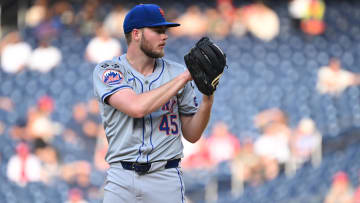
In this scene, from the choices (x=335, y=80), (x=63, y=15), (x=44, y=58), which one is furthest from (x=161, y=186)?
(x=63, y=15)

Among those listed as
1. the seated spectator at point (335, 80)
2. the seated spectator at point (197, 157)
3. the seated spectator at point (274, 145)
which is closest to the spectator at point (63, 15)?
the seated spectator at point (197, 157)

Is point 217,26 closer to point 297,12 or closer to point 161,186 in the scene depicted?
point 297,12

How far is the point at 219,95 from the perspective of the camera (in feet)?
28.8

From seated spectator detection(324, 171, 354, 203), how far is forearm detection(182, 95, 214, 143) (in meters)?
4.08

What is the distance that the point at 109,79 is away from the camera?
2066 millimetres

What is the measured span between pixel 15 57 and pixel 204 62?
790 centimetres

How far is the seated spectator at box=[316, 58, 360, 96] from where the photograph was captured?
8398 mm

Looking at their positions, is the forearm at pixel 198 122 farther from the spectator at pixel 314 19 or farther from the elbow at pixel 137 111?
the spectator at pixel 314 19

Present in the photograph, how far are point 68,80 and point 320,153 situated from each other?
3877 millimetres

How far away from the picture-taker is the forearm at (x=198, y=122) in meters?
2.07

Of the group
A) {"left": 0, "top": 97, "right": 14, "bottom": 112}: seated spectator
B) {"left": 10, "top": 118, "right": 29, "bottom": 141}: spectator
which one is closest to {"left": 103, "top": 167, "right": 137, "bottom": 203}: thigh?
{"left": 10, "top": 118, "right": 29, "bottom": 141}: spectator

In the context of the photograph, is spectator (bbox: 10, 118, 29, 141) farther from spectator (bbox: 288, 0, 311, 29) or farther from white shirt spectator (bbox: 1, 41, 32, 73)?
spectator (bbox: 288, 0, 311, 29)

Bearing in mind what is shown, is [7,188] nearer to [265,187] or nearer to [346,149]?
[265,187]

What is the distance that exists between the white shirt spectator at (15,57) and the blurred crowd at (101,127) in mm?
15
